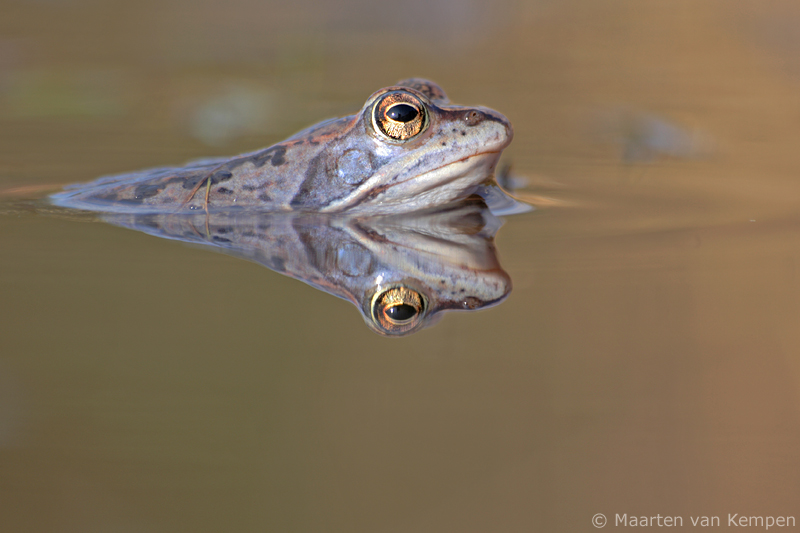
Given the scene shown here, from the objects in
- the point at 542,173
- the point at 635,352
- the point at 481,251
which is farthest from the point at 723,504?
the point at 542,173

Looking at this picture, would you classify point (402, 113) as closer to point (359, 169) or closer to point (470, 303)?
point (359, 169)

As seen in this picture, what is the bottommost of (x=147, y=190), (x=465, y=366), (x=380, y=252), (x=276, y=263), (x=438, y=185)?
(x=465, y=366)

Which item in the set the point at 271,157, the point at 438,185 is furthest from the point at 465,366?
the point at 271,157

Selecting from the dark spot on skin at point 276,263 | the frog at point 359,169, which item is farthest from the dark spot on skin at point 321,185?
the dark spot on skin at point 276,263

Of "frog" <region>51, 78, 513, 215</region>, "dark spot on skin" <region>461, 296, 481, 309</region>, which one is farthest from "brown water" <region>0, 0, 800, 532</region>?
"frog" <region>51, 78, 513, 215</region>

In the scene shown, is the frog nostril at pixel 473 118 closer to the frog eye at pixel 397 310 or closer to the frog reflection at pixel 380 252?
the frog reflection at pixel 380 252

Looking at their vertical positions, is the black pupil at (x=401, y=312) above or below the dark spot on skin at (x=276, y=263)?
below
